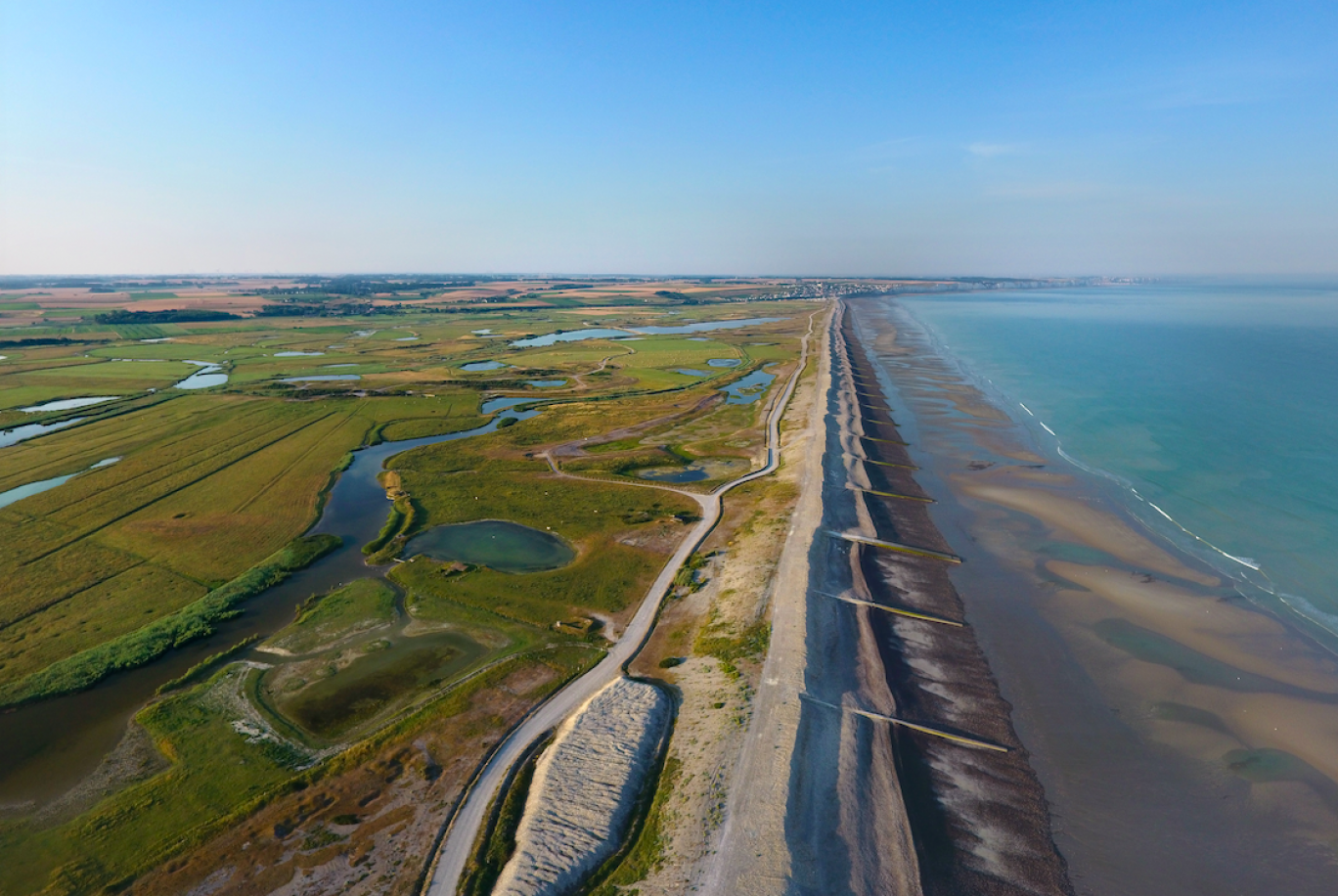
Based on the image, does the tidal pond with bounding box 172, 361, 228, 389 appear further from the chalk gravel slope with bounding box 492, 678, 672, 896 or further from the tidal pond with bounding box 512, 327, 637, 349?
the chalk gravel slope with bounding box 492, 678, 672, 896

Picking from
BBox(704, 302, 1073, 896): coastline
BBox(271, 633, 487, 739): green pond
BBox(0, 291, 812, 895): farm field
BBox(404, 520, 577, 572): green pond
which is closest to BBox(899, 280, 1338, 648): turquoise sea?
BBox(704, 302, 1073, 896): coastline

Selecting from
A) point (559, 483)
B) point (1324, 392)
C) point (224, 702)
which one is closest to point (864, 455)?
point (559, 483)

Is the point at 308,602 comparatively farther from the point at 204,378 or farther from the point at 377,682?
the point at 204,378

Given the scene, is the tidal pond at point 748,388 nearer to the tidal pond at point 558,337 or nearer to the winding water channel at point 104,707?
the winding water channel at point 104,707

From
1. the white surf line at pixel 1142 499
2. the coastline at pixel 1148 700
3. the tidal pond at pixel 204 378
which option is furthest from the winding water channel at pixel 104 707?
the tidal pond at pixel 204 378

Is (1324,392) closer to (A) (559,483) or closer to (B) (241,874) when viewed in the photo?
(A) (559,483)

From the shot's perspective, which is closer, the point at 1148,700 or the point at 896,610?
the point at 1148,700

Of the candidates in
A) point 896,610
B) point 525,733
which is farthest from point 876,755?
point 525,733
